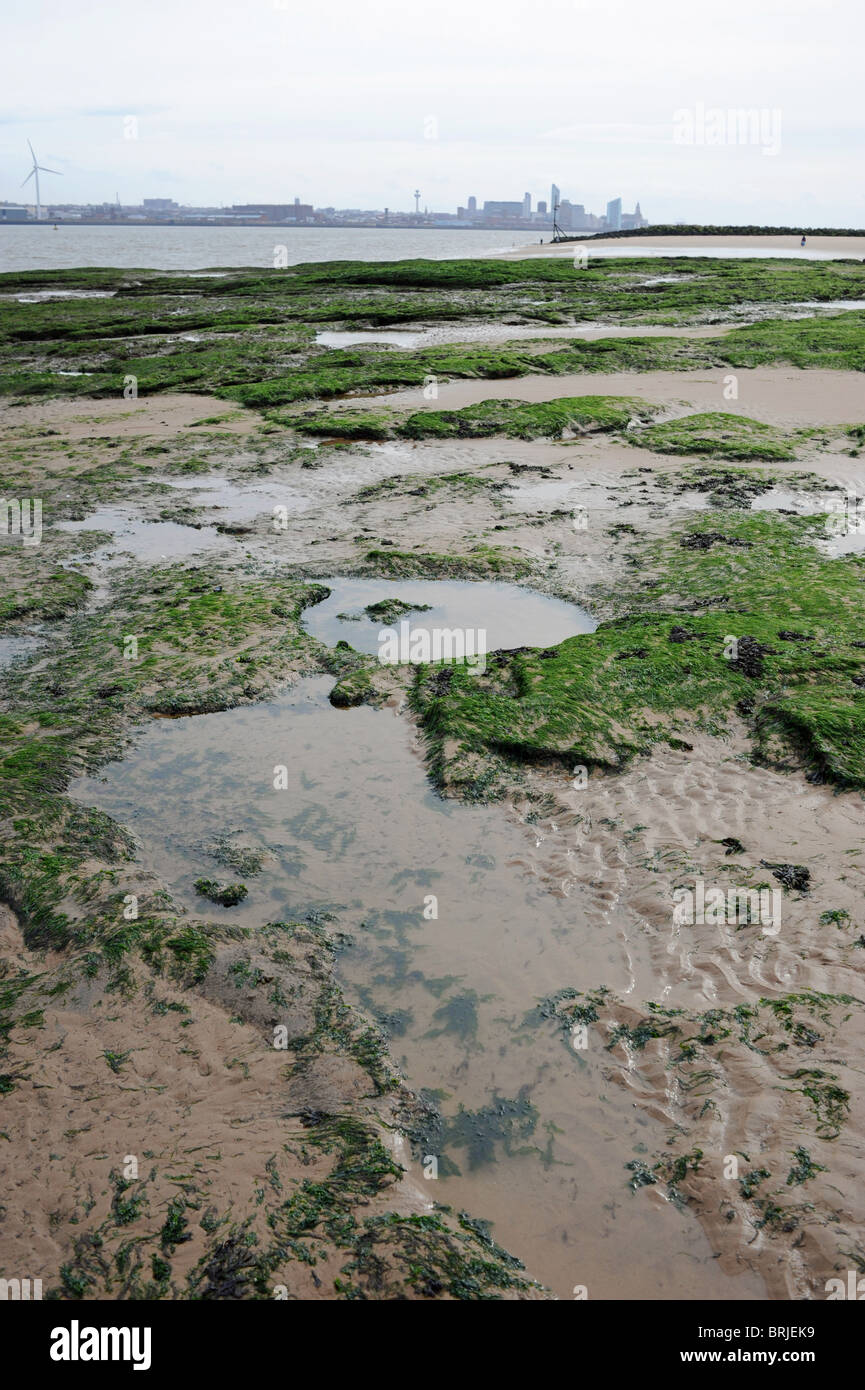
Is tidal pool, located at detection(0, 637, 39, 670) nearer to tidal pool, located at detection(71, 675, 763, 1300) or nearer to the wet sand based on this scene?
tidal pool, located at detection(71, 675, 763, 1300)

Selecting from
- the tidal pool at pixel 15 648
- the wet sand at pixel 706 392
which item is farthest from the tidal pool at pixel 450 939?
the wet sand at pixel 706 392

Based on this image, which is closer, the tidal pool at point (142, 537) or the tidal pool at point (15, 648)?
the tidal pool at point (15, 648)

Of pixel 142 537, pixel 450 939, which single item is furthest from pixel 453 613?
pixel 142 537

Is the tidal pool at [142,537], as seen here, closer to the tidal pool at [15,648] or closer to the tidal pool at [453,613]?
the tidal pool at [15,648]

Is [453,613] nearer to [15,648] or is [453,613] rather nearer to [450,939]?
[15,648]

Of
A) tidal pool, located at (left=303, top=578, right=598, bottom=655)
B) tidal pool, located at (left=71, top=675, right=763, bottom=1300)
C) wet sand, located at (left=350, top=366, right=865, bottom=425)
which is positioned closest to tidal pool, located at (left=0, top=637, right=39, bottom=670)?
tidal pool, located at (left=71, top=675, right=763, bottom=1300)

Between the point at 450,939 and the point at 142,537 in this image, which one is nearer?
the point at 450,939

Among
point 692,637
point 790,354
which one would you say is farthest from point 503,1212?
point 790,354
